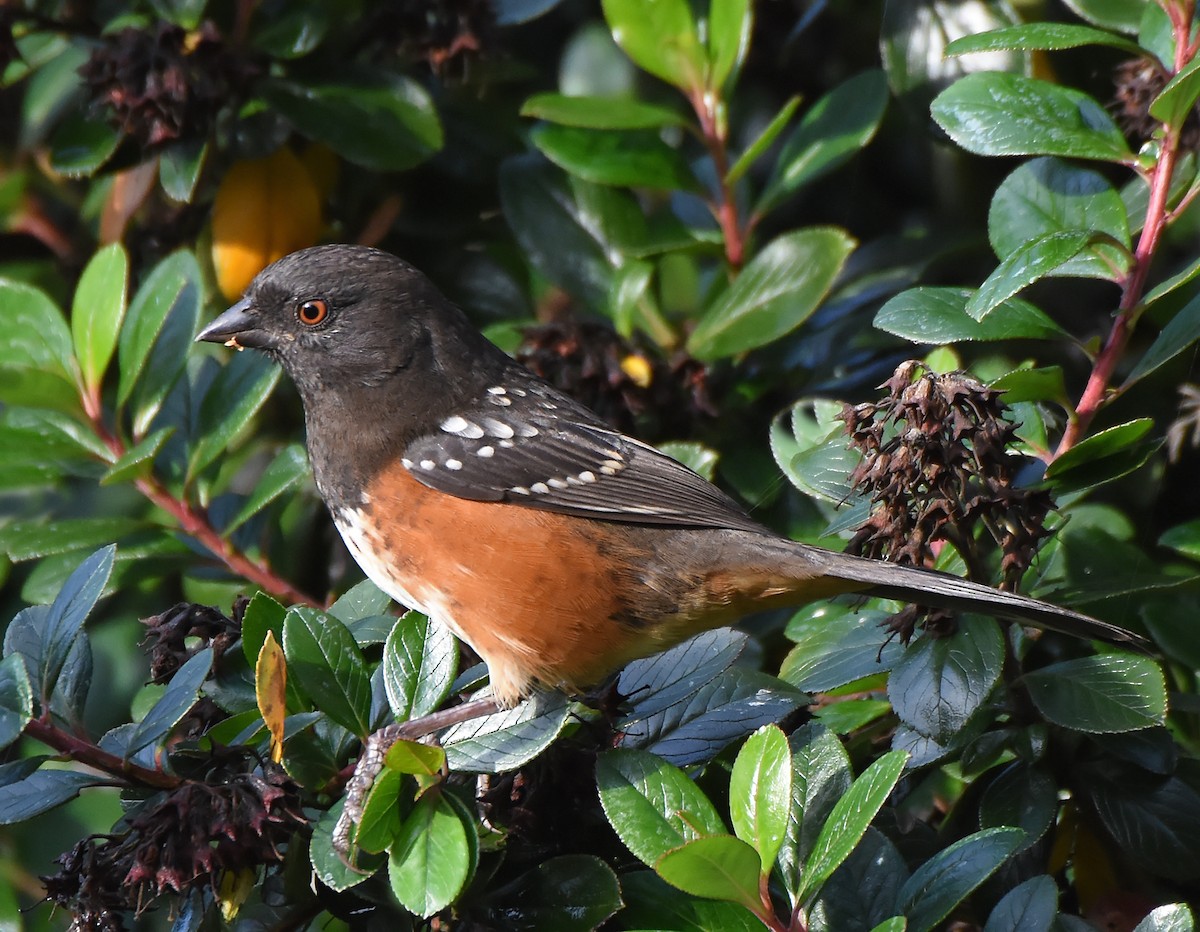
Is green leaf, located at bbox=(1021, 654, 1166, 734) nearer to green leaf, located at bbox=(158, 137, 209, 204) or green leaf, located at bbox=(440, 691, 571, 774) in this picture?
green leaf, located at bbox=(440, 691, 571, 774)

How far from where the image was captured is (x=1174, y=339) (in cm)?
200

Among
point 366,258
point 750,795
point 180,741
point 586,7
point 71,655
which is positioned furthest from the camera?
point 586,7

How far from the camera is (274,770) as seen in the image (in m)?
1.73

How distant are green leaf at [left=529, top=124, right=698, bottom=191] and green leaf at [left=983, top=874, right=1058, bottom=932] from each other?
5.42ft

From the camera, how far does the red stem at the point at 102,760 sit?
1.78 meters

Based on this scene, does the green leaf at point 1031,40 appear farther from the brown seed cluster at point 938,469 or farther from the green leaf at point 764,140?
the brown seed cluster at point 938,469

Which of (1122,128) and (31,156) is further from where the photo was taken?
(31,156)

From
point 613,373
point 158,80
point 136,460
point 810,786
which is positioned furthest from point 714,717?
point 158,80

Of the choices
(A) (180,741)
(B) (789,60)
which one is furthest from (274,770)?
(B) (789,60)

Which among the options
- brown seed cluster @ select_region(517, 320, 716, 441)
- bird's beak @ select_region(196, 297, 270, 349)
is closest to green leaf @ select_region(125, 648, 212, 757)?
bird's beak @ select_region(196, 297, 270, 349)

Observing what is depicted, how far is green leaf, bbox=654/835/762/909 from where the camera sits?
4.65 feet

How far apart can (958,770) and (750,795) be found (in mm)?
718

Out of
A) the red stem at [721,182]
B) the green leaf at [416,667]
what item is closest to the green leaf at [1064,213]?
the red stem at [721,182]

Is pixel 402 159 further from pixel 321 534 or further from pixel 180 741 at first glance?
pixel 180 741
